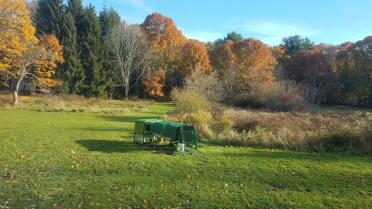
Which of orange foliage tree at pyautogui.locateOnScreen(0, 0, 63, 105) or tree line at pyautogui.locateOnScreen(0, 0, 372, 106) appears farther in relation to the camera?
tree line at pyautogui.locateOnScreen(0, 0, 372, 106)

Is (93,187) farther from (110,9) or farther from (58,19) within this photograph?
(110,9)

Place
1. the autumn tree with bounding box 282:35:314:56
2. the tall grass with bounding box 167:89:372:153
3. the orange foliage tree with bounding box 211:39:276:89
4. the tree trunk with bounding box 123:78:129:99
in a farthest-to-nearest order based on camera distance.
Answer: the autumn tree with bounding box 282:35:314:56 < the tree trunk with bounding box 123:78:129:99 < the orange foliage tree with bounding box 211:39:276:89 < the tall grass with bounding box 167:89:372:153

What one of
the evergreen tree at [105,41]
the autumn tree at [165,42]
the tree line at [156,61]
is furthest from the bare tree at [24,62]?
the autumn tree at [165,42]

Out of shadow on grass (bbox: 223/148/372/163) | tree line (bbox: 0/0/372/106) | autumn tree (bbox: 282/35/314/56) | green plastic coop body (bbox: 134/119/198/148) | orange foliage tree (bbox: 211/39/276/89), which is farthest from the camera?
autumn tree (bbox: 282/35/314/56)

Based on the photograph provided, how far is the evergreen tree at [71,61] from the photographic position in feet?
177

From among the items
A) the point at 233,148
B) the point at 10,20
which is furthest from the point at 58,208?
the point at 10,20

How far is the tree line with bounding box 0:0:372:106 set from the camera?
2159 inches

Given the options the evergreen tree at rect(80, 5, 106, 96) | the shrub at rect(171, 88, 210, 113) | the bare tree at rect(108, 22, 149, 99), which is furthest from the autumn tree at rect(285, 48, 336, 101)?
the shrub at rect(171, 88, 210, 113)

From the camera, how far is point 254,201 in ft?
26.1

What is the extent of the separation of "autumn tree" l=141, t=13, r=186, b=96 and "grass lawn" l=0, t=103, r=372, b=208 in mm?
46551

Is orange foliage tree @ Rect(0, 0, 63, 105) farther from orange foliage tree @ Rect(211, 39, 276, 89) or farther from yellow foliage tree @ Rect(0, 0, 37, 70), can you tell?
orange foliage tree @ Rect(211, 39, 276, 89)

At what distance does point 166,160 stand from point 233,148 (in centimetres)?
416

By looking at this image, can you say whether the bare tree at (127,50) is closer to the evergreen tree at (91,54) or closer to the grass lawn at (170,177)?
the evergreen tree at (91,54)

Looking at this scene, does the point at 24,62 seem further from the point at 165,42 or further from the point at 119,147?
the point at 119,147
